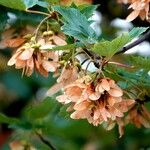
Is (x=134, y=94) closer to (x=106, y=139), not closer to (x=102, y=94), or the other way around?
(x=102, y=94)

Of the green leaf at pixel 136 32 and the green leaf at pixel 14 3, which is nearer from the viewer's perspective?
the green leaf at pixel 136 32

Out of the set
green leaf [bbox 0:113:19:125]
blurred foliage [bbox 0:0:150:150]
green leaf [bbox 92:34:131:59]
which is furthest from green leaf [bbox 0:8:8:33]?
green leaf [bbox 92:34:131:59]

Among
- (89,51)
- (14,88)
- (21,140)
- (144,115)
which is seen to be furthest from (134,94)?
(14,88)

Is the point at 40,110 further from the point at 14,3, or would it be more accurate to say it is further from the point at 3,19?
the point at 14,3

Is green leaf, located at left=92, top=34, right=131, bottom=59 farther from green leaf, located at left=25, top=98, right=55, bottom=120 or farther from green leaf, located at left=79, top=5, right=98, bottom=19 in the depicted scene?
green leaf, located at left=25, top=98, right=55, bottom=120

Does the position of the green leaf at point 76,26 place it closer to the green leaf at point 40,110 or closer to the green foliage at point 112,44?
the green foliage at point 112,44

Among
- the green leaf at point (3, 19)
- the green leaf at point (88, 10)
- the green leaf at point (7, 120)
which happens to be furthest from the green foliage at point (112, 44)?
the green leaf at point (7, 120)

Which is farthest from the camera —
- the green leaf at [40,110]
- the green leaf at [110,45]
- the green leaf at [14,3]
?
the green leaf at [40,110]
